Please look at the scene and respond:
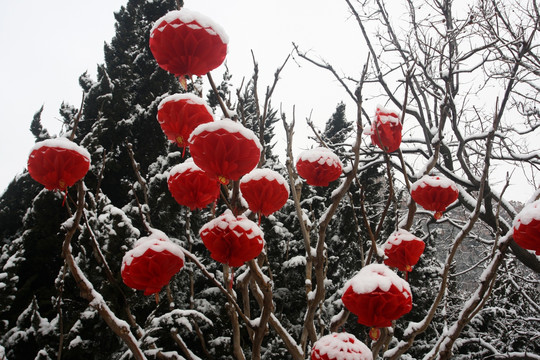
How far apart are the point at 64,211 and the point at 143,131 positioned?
140 inches

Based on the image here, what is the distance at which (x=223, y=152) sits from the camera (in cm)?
112

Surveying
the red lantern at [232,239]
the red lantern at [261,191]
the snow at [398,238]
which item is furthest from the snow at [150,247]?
the snow at [398,238]

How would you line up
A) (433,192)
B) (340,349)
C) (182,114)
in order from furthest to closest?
(433,192)
(182,114)
(340,349)

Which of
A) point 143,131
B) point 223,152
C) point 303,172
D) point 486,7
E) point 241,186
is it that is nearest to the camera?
point 223,152

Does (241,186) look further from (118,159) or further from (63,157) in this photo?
(118,159)

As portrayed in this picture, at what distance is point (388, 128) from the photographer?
1.71 m

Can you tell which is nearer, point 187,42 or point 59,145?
point 187,42

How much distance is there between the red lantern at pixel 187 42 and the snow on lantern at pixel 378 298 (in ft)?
3.18

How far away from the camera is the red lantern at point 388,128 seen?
172 centimetres

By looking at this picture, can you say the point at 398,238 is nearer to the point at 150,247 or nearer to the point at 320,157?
the point at 320,157

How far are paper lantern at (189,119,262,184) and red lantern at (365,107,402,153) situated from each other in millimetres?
840

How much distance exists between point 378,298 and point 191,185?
868 millimetres

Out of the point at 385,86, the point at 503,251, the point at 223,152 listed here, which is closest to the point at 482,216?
the point at 385,86

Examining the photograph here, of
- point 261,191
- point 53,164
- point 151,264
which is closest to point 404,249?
point 261,191
